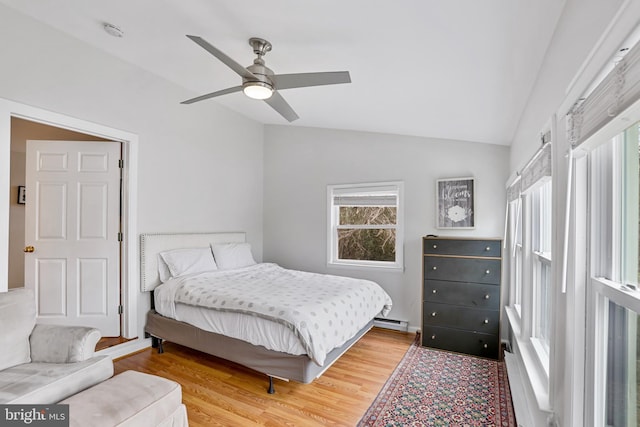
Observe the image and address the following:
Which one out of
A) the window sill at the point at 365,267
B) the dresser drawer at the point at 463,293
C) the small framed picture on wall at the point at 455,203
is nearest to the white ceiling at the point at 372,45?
the small framed picture on wall at the point at 455,203

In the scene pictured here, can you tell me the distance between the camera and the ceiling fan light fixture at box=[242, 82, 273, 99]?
2.17 meters

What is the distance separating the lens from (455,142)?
3.67 m

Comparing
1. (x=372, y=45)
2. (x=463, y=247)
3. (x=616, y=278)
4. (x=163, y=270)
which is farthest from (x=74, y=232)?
(x=616, y=278)

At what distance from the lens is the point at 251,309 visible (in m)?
2.54

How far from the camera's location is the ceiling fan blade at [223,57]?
5.69ft

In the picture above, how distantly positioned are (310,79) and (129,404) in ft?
6.80

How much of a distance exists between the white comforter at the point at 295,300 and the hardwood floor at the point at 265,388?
0.34 m

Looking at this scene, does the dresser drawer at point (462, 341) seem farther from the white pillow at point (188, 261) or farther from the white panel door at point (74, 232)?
the white panel door at point (74, 232)

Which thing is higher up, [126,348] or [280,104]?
[280,104]

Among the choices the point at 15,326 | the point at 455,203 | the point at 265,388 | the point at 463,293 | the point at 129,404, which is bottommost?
the point at 265,388

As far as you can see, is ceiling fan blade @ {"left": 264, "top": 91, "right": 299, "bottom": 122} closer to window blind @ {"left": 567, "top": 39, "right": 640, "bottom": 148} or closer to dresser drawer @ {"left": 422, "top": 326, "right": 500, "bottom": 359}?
Result: window blind @ {"left": 567, "top": 39, "right": 640, "bottom": 148}

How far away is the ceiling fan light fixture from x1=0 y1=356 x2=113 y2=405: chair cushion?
1985 mm

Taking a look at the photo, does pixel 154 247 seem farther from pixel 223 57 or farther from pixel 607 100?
pixel 607 100

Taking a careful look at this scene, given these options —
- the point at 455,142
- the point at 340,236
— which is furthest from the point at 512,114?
the point at 340,236
